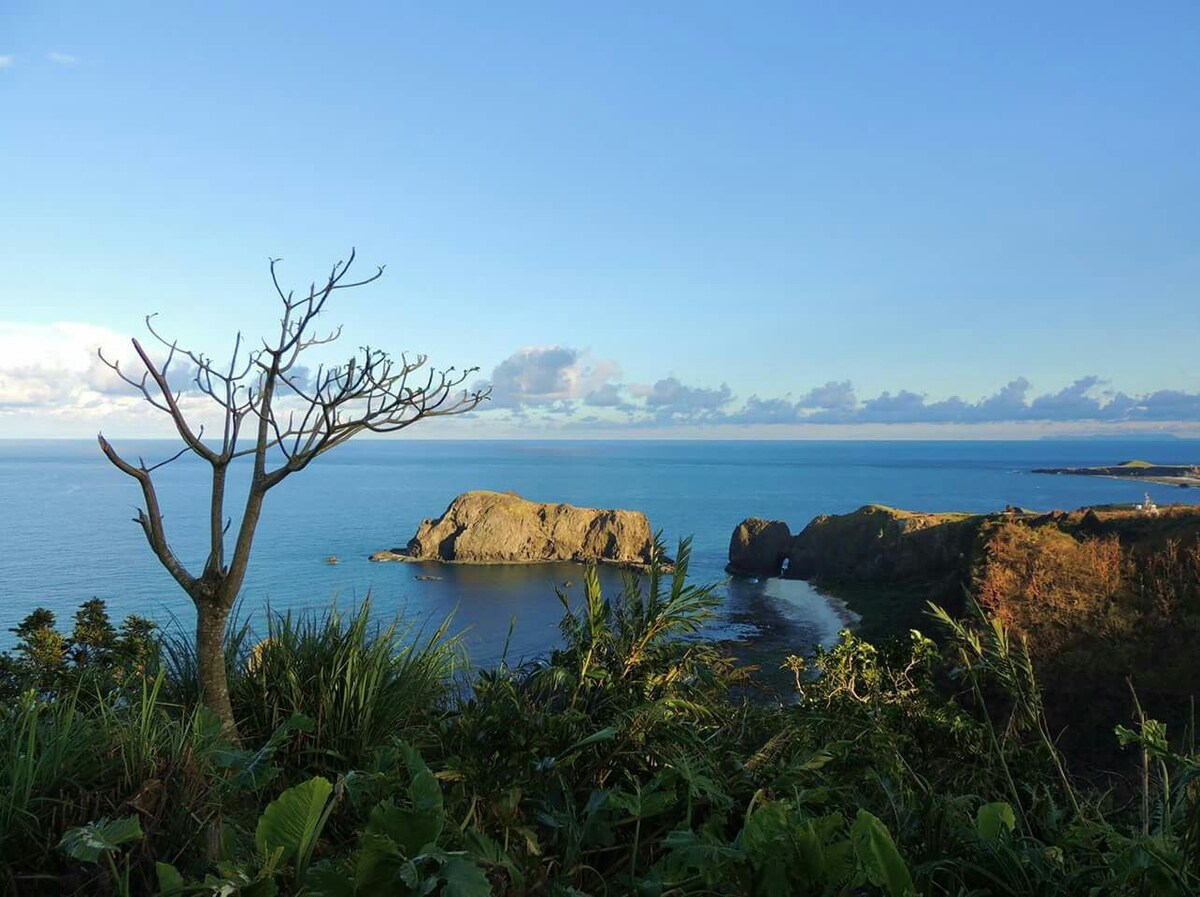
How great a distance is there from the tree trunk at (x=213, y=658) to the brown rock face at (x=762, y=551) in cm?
8733

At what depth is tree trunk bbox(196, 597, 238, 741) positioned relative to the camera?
150 inches

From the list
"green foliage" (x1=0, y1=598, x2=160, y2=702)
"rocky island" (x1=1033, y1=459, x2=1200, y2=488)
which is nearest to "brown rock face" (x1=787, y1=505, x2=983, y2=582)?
"green foliage" (x1=0, y1=598, x2=160, y2=702)

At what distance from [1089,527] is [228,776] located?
→ 36250mm

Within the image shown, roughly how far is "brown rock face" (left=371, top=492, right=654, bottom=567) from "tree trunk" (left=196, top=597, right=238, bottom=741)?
292ft

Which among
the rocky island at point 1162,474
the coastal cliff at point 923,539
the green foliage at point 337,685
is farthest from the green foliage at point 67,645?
the rocky island at point 1162,474

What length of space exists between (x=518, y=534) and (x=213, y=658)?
93.9 m

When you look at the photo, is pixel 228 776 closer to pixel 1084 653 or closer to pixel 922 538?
pixel 1084 653

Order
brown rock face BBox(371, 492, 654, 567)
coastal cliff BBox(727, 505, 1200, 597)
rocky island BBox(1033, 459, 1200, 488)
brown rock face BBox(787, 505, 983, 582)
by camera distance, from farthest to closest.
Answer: rocky island BBox(1033, 459, 1200, 488) → brown rock face BBox(371, 492, 654, 567) → brown rock face BBox(787, 505, 983, 582) → coastal cliff BBox(727, 505, 1200, 597)

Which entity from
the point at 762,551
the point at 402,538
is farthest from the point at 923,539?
the point at 402,538

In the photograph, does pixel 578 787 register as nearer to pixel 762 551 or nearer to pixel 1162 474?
pixel 762 551

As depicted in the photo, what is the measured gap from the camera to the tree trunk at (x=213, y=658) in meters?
3.81

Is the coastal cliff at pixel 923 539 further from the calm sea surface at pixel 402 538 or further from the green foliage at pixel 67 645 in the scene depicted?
the green foliage at pixel 67 645

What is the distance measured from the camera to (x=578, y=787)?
277 cm

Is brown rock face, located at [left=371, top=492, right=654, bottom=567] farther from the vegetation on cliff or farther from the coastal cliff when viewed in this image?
the vegetation on cliff
